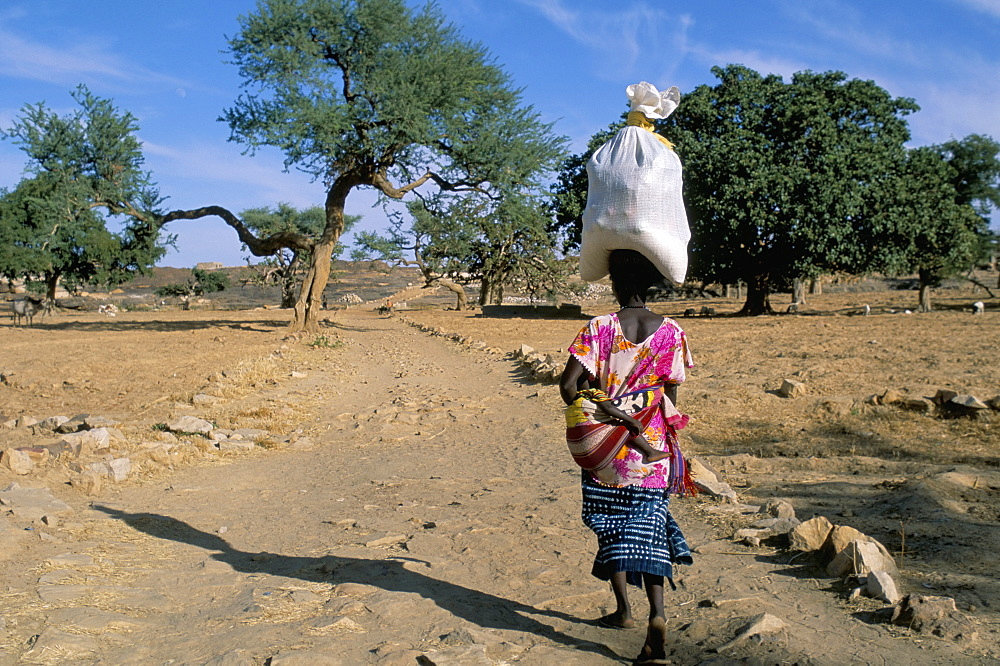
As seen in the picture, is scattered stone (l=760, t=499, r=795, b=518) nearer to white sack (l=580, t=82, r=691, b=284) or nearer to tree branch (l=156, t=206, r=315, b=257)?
white sack (l=580, t=82, r=691, b=284)

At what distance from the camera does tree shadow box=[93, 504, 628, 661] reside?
11.0 ft

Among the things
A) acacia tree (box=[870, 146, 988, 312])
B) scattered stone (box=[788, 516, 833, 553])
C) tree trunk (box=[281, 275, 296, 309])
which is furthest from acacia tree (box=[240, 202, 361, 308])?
scattered stone (box=[788, 516, 833, 553])

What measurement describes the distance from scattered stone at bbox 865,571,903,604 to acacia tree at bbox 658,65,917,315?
2168 centimetres

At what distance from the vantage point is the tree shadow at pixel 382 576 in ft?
11.0

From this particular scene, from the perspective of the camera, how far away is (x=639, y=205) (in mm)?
3162

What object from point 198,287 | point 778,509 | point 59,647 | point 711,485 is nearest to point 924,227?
point 711,485

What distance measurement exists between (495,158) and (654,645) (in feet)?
60.8

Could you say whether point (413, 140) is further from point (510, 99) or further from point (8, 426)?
point (8, 426)

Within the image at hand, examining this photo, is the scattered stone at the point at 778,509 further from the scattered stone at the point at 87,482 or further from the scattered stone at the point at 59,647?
the scattered stone at the point at 87,482

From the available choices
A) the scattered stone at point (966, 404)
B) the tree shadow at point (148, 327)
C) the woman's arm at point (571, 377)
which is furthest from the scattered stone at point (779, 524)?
the tree shadow at point (148, 327)

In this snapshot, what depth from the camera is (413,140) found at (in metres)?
19.2

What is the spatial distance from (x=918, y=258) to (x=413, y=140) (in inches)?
731

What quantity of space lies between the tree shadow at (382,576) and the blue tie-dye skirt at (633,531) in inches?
14.1

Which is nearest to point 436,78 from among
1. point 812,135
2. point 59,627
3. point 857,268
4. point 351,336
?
point 351,336
